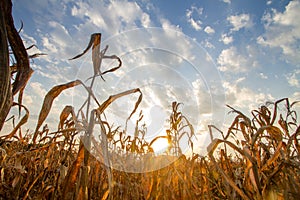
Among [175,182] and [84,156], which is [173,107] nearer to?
[175,182]

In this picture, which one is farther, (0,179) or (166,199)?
(166,199)

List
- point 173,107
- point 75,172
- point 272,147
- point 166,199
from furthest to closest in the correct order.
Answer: point 173,107 < point 272,147 < point 166,199 < point 75,172

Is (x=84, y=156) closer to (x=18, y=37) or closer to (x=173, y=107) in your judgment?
(x=18, y=37)

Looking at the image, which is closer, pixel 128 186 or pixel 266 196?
pixel 266 196

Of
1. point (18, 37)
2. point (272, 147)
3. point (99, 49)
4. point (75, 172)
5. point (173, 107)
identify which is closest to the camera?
point (18, 37)

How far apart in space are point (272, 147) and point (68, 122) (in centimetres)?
234

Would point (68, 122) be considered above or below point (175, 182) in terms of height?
above

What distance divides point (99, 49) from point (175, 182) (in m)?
2.12

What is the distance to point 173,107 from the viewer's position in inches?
128

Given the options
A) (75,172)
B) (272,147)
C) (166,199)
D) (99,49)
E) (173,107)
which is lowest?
(166,199)

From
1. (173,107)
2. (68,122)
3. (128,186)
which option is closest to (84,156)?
(68,122)

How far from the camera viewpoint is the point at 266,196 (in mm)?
1265

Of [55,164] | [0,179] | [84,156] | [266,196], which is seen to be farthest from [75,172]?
[55,164]

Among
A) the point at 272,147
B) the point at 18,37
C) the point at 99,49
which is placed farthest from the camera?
the point at 272,147
